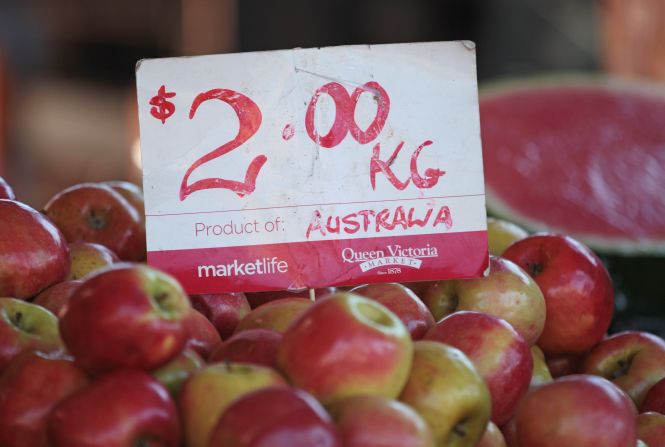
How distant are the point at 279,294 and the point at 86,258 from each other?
0.31 meters

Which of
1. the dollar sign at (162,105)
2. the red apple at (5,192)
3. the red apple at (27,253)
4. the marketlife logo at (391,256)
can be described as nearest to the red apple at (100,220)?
the red apple at (5,192)

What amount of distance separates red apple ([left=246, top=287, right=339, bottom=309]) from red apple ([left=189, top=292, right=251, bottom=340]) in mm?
85

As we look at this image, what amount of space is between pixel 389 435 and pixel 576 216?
1.94m

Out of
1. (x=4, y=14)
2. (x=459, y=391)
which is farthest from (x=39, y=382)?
(x=4, y=14)

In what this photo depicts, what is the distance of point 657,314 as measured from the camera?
2.31 m

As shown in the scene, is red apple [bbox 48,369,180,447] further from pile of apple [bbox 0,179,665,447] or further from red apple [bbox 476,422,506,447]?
red apple [bbox 476,422,506,447]

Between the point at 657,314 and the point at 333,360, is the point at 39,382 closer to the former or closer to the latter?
the point at 333,360


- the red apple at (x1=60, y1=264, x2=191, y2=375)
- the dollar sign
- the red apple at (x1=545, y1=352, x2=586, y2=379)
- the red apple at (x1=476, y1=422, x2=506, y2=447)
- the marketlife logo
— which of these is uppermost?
the dollar sign

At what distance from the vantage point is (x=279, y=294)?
1479mm

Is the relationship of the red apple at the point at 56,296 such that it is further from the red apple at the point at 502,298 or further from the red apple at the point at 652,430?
the red apple at the point at 652,430

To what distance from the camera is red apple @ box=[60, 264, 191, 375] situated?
924mm

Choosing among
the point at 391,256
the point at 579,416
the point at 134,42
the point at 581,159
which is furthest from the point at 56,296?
the point at 134,42

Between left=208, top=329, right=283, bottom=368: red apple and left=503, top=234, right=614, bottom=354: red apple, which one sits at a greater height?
left=208, top=329, right=283, bottom=368: red apple

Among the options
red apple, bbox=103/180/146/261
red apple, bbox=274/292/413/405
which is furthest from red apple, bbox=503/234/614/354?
red apple, bbox=103/180/146/261
